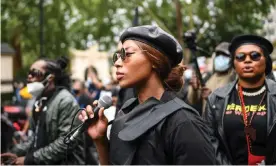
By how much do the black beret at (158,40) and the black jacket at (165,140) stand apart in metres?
0.25

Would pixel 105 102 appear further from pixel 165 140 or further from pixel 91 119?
pixel 165 140

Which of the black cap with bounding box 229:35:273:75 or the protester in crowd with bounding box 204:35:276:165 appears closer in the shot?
the protester in crowd with bounding box 204:35:276:165

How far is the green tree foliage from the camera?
1356 cm

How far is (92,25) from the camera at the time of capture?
20469mm

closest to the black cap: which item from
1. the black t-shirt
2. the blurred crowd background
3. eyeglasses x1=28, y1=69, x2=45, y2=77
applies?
the black t-shirt

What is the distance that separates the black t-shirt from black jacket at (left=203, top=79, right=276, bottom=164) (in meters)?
0.04

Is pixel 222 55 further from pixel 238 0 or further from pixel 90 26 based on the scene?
pixel 90 26

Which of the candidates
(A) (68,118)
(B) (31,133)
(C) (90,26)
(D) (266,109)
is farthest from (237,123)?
(C) (90,26)

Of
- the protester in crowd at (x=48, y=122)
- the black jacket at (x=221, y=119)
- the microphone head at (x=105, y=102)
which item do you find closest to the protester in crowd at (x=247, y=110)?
the black jacket at (x=221, y=119)

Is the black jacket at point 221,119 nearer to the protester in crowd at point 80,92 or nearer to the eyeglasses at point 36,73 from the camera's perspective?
the eyeglasses at point 36,73

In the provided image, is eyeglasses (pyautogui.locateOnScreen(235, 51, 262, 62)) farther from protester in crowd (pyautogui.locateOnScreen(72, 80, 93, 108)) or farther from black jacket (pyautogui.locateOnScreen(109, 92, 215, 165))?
protester in crowd (pyautogui.locateOnScreen(72, 80, 93, 108))

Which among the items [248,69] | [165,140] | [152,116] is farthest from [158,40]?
[248,69]

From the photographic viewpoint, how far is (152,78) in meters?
2.37

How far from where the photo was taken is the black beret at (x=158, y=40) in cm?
232
